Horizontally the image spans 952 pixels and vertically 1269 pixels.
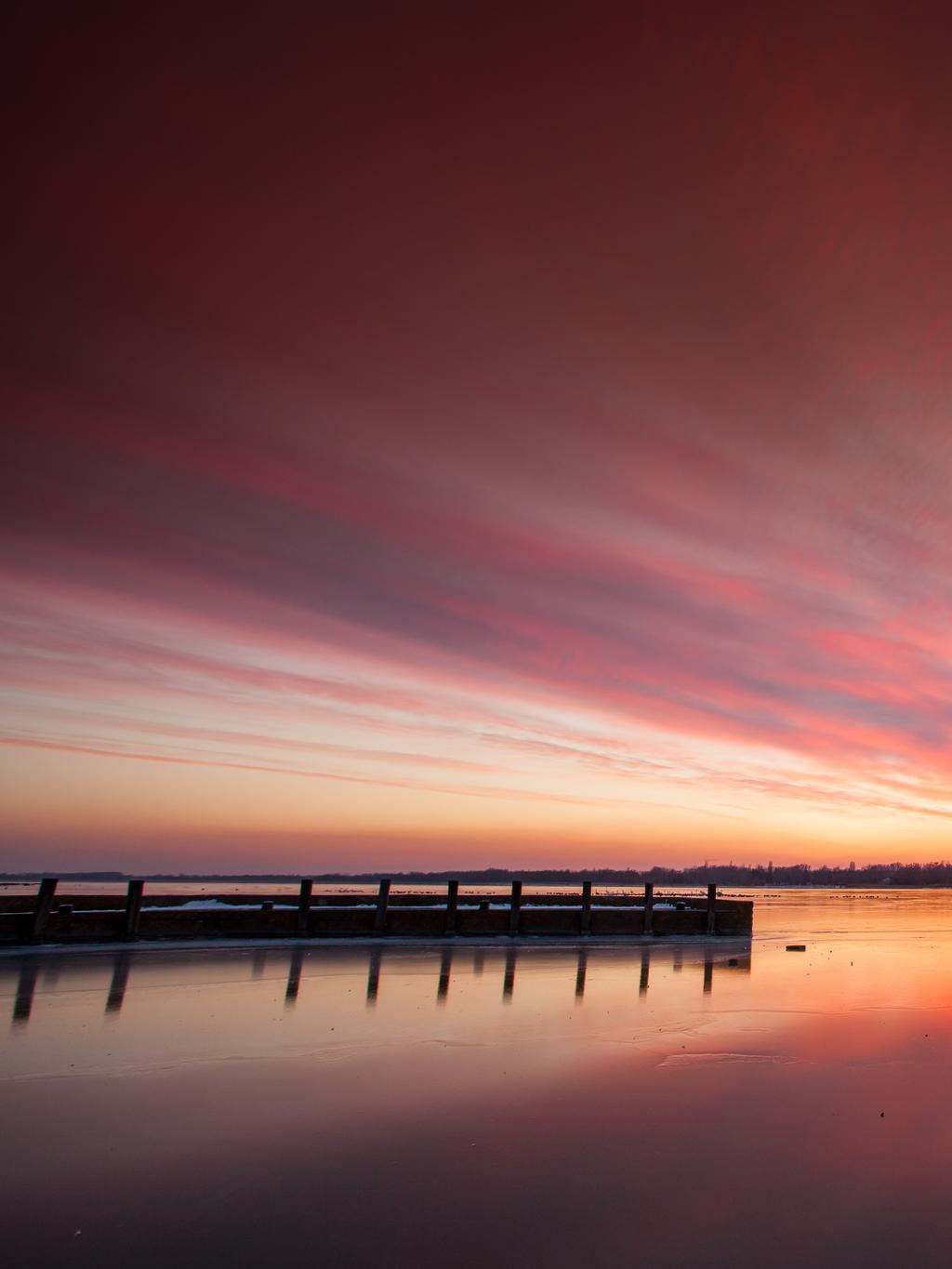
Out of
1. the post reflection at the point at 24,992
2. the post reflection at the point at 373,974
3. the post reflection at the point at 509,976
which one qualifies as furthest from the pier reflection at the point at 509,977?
the post reflection at the point at 24,992

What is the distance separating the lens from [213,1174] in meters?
5.74

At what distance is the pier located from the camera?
1848cm

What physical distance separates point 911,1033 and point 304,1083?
9112 mm

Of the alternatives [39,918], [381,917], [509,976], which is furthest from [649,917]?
[39,918]

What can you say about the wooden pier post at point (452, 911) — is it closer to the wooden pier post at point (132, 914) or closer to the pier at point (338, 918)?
the pier at point (338, 918)

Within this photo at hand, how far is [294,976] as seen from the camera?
15.1 m

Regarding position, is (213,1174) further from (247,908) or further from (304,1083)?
(247,908)

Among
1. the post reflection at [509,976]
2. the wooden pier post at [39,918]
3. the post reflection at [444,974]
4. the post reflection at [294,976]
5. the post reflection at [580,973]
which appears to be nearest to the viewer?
the post reflection at [294,976]

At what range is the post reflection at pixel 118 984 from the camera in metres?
11.6

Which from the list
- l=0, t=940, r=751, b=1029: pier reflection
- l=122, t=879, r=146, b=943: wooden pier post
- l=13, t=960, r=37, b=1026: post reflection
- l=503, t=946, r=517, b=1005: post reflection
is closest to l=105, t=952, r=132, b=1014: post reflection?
l=0, t=940, r=751, b=1029: pier reflection

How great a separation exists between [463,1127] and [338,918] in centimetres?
1616

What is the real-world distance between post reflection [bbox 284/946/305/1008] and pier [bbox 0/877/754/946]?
223 cm

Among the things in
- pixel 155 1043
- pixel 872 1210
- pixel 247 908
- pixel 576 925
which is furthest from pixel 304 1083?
pixel 576 925

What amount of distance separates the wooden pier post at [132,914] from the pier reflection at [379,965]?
1.16 meters
